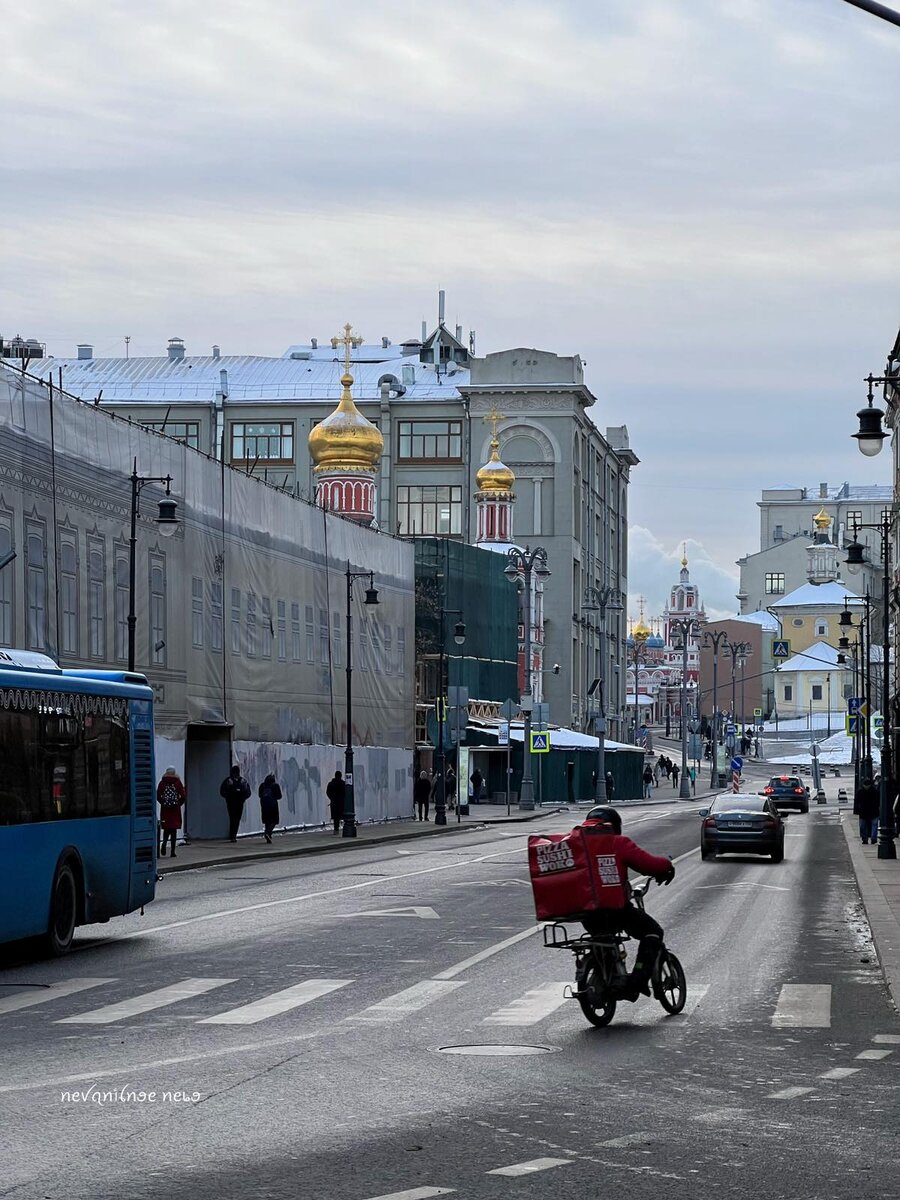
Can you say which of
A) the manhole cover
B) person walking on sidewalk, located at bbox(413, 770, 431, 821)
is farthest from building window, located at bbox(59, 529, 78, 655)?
the manhole cover

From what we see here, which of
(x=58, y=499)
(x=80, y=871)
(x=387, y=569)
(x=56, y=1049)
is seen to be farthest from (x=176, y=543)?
(x=56, y=1049)

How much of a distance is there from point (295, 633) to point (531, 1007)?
42356 millimetres

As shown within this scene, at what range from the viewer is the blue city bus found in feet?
61.2

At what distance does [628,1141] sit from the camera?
9.90 metres

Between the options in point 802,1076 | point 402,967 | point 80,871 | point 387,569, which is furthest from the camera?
point 387,569

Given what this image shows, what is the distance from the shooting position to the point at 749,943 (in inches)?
859

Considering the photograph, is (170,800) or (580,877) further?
(170,800)

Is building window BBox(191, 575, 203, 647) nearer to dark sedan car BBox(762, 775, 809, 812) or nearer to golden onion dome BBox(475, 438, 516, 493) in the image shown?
dark sedan car BBox(762, 775, 809, 812)

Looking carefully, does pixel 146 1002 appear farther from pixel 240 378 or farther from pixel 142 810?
pixel 240 378

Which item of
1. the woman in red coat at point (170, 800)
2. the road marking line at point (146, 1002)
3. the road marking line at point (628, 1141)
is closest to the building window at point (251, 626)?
the woman in red coat at point (170, 800)

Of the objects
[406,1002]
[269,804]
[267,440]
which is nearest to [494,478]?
[267,440]

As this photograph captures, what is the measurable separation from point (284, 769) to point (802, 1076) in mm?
42470

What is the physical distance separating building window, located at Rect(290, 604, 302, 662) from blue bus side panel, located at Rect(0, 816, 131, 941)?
35463 millimetres

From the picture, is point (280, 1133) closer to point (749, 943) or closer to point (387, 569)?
point (749, 943)
